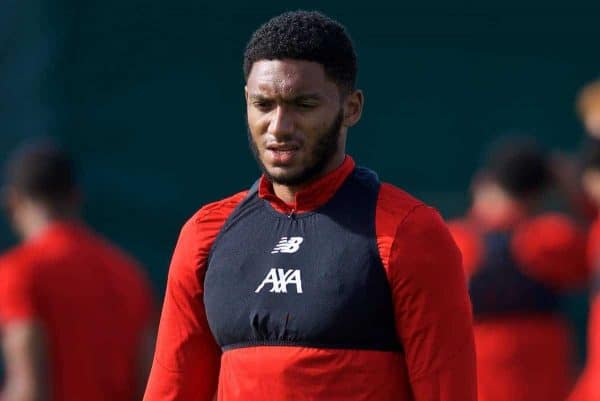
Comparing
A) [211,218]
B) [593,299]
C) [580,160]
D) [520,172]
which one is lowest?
[593,299]

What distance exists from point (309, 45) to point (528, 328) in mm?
3756

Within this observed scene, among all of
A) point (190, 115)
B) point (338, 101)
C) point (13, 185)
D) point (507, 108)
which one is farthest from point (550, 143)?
point (338, 101)

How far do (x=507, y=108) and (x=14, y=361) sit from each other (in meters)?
3.90

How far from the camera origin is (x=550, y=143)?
863 centimetres

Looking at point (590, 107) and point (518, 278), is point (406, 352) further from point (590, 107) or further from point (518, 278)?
point (590, 107)

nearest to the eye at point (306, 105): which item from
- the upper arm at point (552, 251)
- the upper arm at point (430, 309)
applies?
the upper arm at point (430, 309)

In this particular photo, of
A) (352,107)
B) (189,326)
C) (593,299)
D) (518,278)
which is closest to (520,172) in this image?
(518,278)

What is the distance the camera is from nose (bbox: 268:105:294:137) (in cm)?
328

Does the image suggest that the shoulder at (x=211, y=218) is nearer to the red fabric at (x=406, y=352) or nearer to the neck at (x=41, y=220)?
the red fabric at (x=406, y=352)


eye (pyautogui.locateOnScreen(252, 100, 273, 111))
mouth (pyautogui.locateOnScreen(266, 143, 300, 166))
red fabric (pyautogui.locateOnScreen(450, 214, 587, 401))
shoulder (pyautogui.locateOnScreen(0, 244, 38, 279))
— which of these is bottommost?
red fabric (pyautogui.locateOnScreen(450, 214, 587, 401))

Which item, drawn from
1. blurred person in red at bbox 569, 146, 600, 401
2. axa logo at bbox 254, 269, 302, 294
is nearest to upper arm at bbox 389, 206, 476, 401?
axa logo at bbox 254, 269, 302, 294

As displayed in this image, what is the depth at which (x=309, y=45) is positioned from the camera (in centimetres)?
330

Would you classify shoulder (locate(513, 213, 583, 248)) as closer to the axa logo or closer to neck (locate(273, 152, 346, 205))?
neck (locate(273, 152, 346, 205))

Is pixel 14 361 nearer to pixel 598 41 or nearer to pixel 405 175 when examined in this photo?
Answer: pixel 405 175
